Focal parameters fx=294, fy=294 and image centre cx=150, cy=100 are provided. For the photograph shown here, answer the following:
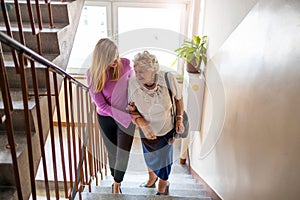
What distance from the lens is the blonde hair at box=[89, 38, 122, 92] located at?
1983mm

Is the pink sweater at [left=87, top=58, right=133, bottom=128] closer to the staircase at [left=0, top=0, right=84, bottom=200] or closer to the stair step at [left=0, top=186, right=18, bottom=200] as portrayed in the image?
the staircase at [left=0, top=0, right=84, bottom=200]

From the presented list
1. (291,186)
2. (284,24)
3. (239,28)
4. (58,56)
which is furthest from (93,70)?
(291,186)

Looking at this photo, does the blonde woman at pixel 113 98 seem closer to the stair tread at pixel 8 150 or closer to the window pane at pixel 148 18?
the stair tread at pixel 8 150

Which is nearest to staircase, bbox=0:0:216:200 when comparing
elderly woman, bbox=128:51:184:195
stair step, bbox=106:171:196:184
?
stair step, bbox=106:171:196:184

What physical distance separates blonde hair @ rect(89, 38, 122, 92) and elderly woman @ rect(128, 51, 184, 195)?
0.17 m

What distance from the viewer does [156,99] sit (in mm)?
2012

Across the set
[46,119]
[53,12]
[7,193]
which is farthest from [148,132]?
[53,12]

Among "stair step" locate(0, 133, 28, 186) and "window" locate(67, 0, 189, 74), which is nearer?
"stair step" locate(0, 133, 28, 186)

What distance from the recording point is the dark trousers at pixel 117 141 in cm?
226

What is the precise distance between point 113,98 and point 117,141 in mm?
372

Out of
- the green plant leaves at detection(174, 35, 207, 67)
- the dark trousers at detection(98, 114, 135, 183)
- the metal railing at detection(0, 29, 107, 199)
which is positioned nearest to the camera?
the metal railing at detection(0, 29, 107, 199)

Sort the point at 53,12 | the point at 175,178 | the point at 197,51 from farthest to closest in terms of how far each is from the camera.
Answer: the point at 175,178 < the point at 197,51 < the point at 53,12

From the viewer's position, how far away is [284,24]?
1282 mm

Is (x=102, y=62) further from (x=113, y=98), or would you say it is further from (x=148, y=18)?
(x=148, y=18)
